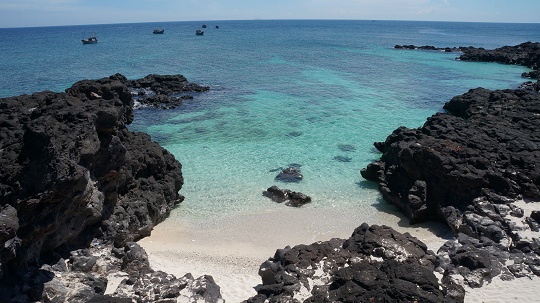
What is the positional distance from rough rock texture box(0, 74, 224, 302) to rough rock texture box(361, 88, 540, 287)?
11.2 m

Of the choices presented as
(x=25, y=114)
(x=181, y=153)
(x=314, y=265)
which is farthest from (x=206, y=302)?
(x=181, y=153)

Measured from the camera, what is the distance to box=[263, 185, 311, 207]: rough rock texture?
20344mm

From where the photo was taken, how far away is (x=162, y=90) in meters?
43.5

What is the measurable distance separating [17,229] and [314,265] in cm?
831

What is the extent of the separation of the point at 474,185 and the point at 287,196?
27.7ft

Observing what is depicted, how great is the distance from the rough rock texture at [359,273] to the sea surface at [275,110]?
5829 mm

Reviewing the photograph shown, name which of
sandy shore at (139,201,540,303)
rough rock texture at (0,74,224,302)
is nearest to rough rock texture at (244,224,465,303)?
sandy shore at (139,201,540,303)

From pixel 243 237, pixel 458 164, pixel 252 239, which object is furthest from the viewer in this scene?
pixel 458 164

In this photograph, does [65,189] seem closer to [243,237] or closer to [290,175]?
[243,237]

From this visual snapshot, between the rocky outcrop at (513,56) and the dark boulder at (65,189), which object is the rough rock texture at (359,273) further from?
the rocky outcrop at (513,56)

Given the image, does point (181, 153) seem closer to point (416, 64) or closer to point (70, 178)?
point (70, 178)

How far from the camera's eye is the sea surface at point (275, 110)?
2197 centimetres

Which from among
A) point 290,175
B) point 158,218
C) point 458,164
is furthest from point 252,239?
point 458,164

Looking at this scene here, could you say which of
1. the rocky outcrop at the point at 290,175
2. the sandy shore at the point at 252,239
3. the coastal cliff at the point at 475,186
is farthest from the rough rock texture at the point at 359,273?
the rocky outcrop at the point at 290,175
